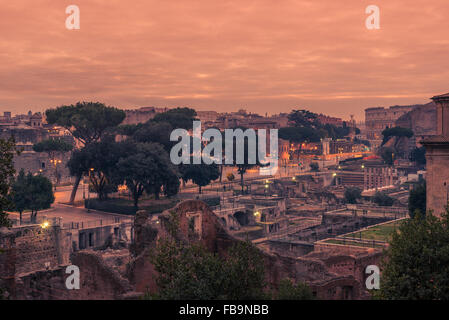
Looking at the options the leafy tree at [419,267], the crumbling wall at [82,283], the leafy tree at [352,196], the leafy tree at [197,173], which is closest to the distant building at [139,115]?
the leafy tree at [197,173]

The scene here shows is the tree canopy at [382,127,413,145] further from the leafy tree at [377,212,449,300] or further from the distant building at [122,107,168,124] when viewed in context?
the leafy tree at [377,212,449,300]

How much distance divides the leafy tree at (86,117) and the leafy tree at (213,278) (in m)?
54.8

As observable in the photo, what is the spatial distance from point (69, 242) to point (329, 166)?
2874 inches

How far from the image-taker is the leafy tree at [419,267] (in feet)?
47.6

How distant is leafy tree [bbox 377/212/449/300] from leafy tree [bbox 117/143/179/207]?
3674 cm

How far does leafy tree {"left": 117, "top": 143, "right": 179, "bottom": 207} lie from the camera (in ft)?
164

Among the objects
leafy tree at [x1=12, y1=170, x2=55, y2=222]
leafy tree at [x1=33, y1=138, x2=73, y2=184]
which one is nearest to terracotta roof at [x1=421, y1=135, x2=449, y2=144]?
leafy tree at [x1=12, y1=170, x2=55, y2=222]

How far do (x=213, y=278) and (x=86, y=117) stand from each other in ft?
187

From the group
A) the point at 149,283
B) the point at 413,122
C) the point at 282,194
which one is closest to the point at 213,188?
the point at 282,194

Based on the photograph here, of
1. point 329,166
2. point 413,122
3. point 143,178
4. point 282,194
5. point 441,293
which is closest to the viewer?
point 441,293

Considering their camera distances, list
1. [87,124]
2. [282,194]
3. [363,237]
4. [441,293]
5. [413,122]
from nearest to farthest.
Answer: [441,293] < [363,237] < [87,124] < [282,194] < [413,122]

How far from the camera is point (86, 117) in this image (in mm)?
66312
